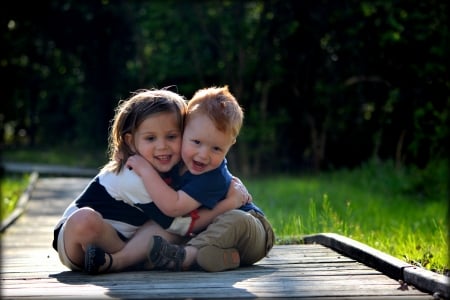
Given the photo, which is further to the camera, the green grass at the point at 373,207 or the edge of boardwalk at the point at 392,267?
the green grass at the point at 373,207

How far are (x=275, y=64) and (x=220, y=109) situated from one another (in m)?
13.2

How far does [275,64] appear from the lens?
17.1 metres

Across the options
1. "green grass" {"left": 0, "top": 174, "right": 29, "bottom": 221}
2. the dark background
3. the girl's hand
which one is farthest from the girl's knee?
the dark background

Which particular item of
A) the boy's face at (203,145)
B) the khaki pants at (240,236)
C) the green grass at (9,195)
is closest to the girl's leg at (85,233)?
the khaki pants at (240,236)

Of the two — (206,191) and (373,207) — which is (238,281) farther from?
(373,207)

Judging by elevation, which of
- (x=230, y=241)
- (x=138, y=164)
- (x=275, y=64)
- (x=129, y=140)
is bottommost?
(x=230, y=241)

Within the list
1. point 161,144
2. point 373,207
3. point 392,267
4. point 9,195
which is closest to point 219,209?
point 161,144

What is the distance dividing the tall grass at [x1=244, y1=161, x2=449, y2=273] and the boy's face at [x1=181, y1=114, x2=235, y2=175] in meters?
1.20

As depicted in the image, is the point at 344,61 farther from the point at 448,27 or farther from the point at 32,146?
the point at 32,146

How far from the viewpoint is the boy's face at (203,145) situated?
4062 millimetres

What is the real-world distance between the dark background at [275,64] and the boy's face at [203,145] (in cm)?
868

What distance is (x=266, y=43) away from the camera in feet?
55.9

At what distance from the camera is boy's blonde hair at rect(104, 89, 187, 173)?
4.18m

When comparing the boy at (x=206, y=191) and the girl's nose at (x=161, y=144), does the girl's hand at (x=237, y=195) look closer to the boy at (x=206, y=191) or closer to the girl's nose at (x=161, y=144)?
the boy at (x=206, y=191)
